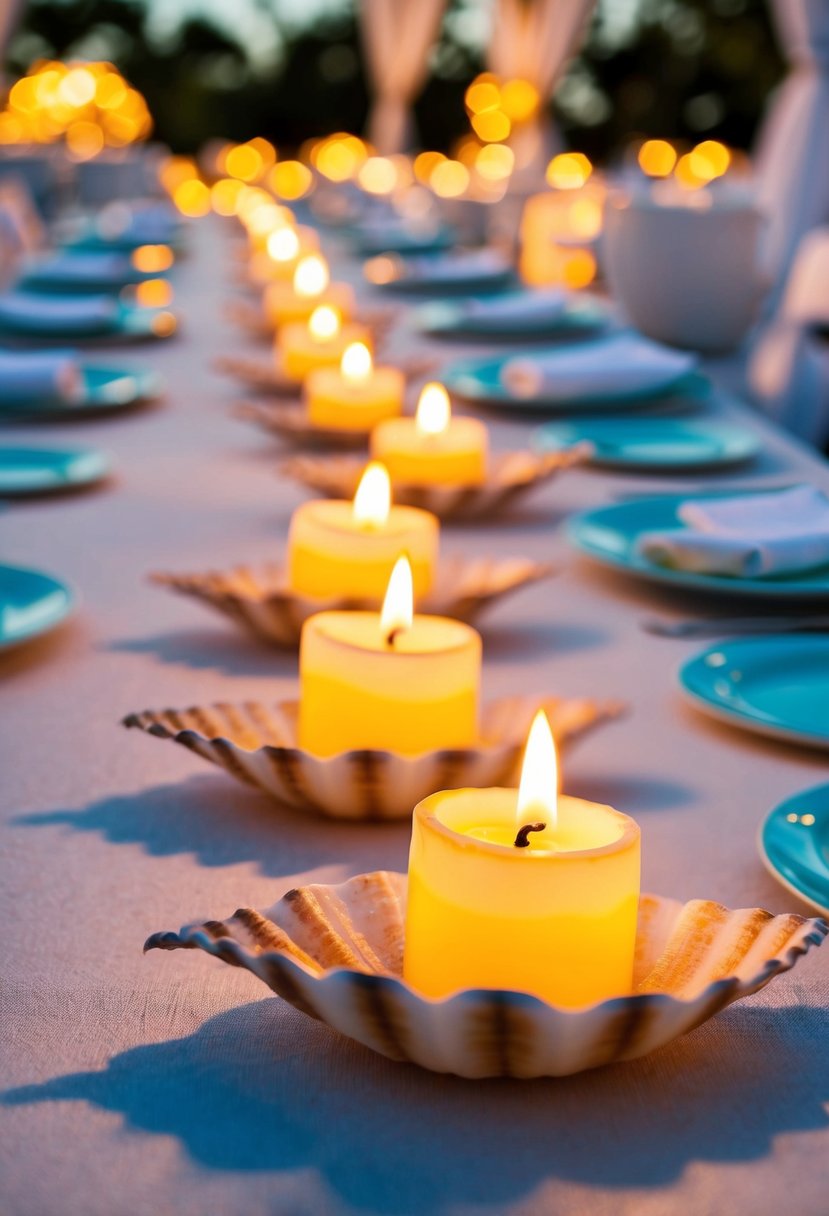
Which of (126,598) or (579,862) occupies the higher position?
(579,862)

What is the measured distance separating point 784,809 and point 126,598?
57cm

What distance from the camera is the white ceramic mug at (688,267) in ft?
7.59

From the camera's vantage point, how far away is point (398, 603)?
0.73m

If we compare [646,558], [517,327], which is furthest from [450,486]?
[517,327]

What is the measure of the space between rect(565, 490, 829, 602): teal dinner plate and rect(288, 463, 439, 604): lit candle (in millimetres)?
165

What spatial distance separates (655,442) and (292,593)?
29.6 inches

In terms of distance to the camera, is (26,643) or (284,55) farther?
(284,55)

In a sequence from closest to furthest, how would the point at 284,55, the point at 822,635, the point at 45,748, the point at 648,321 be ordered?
the point at 45,748
the point at 822,635
the point at 648,321
the point at 284,55

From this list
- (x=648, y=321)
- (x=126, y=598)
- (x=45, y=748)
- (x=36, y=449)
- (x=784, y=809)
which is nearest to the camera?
(x=784, y=809)

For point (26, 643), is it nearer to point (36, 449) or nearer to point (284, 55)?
point (36, 449)

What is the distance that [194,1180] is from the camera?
0.46m

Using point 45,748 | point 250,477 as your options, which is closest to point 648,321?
point 250,477

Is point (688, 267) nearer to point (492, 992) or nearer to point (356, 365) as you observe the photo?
point (356, 365)

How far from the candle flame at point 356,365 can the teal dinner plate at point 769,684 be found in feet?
2.56
